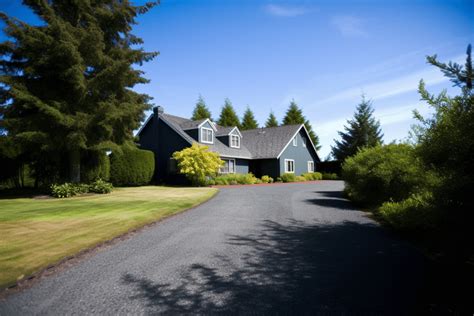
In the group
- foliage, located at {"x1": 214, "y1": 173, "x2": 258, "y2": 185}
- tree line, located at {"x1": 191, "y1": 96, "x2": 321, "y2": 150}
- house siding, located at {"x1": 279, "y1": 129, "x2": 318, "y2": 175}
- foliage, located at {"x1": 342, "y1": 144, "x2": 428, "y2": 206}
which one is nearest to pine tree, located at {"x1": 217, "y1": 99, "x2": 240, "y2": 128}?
tree line, located at {"x1": 191, "y1": 96, "x2": 321, "y2": 150}

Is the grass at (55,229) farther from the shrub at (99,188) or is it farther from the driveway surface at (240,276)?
the shrub at (99,188)

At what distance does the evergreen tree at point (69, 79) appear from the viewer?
47.3 feet

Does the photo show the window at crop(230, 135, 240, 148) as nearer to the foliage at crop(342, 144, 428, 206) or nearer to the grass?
the foliage at crop(342, 144, 428, 206)

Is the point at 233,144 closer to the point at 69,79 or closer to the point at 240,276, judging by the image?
the point at 69,79

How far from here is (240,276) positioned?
4.42m

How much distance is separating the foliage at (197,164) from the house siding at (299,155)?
11.2 metres

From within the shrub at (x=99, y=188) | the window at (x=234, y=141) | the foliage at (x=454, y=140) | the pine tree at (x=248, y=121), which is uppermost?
the pine tree at (x=248, y=121)

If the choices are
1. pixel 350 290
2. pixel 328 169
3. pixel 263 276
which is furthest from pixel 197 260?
pixel 328 169

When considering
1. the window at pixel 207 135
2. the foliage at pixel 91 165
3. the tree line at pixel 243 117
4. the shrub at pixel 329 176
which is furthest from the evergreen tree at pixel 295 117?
the foliage at pixel 91 165

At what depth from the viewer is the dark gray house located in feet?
88.2

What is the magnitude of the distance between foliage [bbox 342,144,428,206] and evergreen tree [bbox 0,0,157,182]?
13.5m

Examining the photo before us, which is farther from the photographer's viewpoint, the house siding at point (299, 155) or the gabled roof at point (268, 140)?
the house siding at point (299, 155)

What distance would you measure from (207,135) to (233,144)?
4.32 meters

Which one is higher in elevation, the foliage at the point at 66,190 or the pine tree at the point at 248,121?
the pine tree at the point at 248,121
